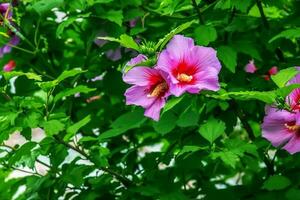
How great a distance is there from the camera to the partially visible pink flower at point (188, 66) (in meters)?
1.24

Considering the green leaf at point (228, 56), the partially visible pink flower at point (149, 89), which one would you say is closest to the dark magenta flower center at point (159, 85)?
the partially visible pink flower at point (149, 89)

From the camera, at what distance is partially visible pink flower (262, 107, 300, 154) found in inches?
53.6

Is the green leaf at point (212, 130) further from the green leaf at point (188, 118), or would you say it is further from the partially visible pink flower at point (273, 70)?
the partially visible pink flower at point (273, 70)

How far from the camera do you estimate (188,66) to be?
4.28ft

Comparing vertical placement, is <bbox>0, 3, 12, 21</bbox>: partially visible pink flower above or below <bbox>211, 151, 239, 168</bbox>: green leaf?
above

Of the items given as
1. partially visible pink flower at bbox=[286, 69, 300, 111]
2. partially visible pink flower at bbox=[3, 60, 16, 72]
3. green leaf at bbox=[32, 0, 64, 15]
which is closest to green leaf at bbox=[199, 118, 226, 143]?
partially visible pink flower at bbox=[286, 69, 300, 111]

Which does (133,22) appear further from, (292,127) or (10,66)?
(292,127)

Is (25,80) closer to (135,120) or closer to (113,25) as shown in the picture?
(113,25)

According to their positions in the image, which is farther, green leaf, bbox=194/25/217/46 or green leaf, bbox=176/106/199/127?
green leaf, bbox=194/25/217/46

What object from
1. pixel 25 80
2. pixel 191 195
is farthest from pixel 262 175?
pixel 25 80

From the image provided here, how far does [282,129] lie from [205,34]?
369 millimetres

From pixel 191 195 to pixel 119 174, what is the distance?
31 centimetres

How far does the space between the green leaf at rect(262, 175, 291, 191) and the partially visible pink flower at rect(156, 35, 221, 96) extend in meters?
0.44

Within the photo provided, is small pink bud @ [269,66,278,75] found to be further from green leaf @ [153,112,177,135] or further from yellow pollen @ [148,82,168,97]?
yellow pollen @ [148,82,168,97]
